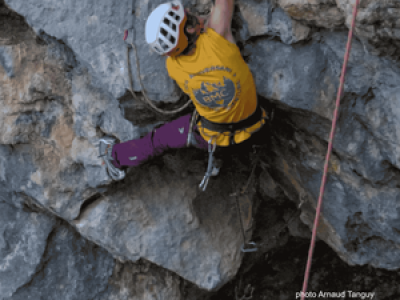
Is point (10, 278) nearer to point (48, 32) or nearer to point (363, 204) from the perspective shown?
point (48, 32)

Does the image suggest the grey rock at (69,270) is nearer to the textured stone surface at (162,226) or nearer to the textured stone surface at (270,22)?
the textured stone surface at (162,226)

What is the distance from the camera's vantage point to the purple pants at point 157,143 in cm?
269

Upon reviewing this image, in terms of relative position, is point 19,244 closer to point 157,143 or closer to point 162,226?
point 162,226

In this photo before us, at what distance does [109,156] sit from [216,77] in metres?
1.21

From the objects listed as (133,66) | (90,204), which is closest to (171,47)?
(133,66)

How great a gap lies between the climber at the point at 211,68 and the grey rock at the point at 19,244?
1865 millimetres

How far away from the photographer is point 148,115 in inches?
114

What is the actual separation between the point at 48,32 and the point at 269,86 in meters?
1.79

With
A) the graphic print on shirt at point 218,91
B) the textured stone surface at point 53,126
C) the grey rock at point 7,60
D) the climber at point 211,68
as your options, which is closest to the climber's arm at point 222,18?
the climber at point 211,68

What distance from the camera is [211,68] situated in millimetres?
2203

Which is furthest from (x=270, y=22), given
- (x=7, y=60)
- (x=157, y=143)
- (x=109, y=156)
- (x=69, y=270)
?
(x=69, y=270)

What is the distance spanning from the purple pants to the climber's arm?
0.71 m

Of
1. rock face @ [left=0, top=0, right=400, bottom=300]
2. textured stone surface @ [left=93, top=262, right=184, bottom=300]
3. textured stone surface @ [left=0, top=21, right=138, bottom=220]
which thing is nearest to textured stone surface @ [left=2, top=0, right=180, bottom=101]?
rock face @ [left=0, top=0, right=400, bottom=300]

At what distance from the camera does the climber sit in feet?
7.14
